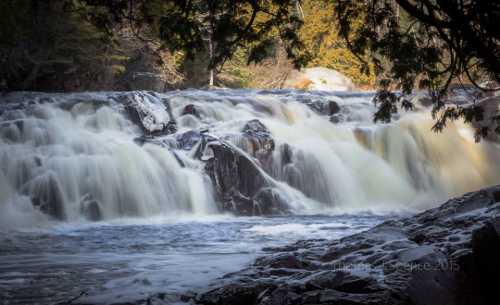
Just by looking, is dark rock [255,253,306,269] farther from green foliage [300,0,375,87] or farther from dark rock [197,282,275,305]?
green foliage [300,0,375,87]

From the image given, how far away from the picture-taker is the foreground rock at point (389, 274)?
3.64m

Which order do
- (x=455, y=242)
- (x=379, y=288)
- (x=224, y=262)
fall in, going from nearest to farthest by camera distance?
(x=379, y=288), (x=455, y=242), (x=224, y=262)

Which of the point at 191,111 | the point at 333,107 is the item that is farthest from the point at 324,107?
the point at 191,111

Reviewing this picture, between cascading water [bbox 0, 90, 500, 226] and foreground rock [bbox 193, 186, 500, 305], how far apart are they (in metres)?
6.40

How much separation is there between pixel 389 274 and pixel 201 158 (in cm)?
867

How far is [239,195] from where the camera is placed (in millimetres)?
11906

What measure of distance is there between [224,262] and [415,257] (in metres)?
2.69

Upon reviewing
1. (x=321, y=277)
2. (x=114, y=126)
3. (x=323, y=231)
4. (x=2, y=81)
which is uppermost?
(x=2, y=81)

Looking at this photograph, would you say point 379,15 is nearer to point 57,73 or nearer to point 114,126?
point 114,126

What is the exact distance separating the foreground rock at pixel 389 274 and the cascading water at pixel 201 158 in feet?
21.0

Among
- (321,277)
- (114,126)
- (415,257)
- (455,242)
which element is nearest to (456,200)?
(455,242)

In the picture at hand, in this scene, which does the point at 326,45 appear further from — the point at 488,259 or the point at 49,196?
the point at 488,259

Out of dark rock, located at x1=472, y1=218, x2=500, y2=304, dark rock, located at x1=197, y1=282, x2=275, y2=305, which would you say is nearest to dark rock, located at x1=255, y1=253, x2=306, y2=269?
dark rock, located at x1=197, y1=282, x2=275, y2=305

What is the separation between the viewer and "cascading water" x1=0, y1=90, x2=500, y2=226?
10.9 metres
